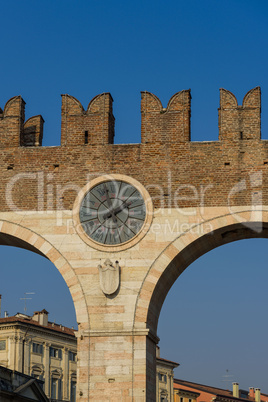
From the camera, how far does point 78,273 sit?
21844 millimetres

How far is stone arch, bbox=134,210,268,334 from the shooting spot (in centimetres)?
2148

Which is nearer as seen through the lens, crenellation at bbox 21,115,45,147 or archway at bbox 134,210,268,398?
archway at bbox 134,210,268,398

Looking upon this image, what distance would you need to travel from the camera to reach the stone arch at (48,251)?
2169 cm

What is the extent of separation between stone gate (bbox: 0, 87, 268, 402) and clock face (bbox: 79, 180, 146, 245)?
3 cm

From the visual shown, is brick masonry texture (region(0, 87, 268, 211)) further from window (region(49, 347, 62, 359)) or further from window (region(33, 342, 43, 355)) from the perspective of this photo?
window (region(49, 347, 62, 359))

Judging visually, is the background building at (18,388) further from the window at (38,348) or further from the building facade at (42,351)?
the window at (38,348)

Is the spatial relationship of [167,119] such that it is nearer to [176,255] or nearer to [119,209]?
[119,209]

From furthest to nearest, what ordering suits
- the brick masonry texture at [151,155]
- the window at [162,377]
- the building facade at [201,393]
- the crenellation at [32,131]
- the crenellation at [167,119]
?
the building facade at [201,393], the window at [162,377], the crenellation at [32,131], the crenellation at [167,119], the brick masonry texture at [151,155]

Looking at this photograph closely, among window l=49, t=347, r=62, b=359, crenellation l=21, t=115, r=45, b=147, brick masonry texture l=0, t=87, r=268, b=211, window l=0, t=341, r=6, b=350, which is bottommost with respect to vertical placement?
brick masonry texture l=0, t=87, r=268, b=211

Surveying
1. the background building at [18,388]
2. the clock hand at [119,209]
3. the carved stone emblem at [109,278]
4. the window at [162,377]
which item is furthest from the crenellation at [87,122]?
the window at [162,377]

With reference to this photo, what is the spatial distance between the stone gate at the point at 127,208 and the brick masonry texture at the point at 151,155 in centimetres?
3

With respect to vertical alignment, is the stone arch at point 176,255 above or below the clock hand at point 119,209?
below

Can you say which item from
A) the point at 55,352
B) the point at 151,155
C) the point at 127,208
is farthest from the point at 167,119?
the point at 55,352

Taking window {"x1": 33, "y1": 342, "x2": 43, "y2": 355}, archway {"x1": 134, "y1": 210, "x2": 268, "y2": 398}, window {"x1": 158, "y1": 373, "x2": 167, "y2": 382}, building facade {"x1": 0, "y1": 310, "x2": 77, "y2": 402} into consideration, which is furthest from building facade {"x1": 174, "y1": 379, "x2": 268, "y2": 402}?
archway {"x1": 134, "y1": 210, "x2": 268, "y2": 398}
